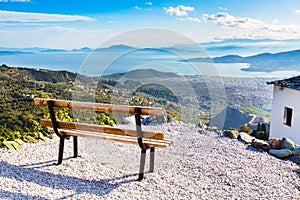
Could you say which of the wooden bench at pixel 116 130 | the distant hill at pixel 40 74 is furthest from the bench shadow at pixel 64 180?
the distant hill at pixel 40 74

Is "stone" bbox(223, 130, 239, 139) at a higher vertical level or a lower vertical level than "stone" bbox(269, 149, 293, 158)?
higher

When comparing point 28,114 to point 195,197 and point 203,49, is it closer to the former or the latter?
point 203,49

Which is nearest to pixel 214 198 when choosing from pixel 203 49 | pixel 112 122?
pixel 203 49

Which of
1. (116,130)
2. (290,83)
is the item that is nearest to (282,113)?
(290,83)

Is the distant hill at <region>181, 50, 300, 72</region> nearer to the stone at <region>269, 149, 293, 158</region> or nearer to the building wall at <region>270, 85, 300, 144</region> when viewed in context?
the building wall at <region>270, 85, 300, 144</region>

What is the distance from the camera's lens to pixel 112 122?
22.2 ft

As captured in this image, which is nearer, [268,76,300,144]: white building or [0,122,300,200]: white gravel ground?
[0,122,300,200]: white gravel ground

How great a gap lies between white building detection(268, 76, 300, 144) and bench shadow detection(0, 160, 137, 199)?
5844 millimetres

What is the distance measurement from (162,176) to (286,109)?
614 centimetres

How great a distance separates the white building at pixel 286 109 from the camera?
783cm

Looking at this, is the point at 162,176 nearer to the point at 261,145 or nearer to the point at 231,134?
the point at 261,145

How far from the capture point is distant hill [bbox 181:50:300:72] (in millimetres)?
9312

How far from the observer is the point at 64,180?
133 inches

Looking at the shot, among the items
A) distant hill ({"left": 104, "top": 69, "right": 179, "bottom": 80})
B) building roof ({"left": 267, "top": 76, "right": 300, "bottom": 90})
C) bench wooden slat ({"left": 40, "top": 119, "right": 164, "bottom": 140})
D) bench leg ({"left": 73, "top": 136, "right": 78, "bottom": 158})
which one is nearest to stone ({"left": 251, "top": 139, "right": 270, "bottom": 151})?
distant hill ({"left": 104, "top": 69, "right": 179, "bottom": 80})
